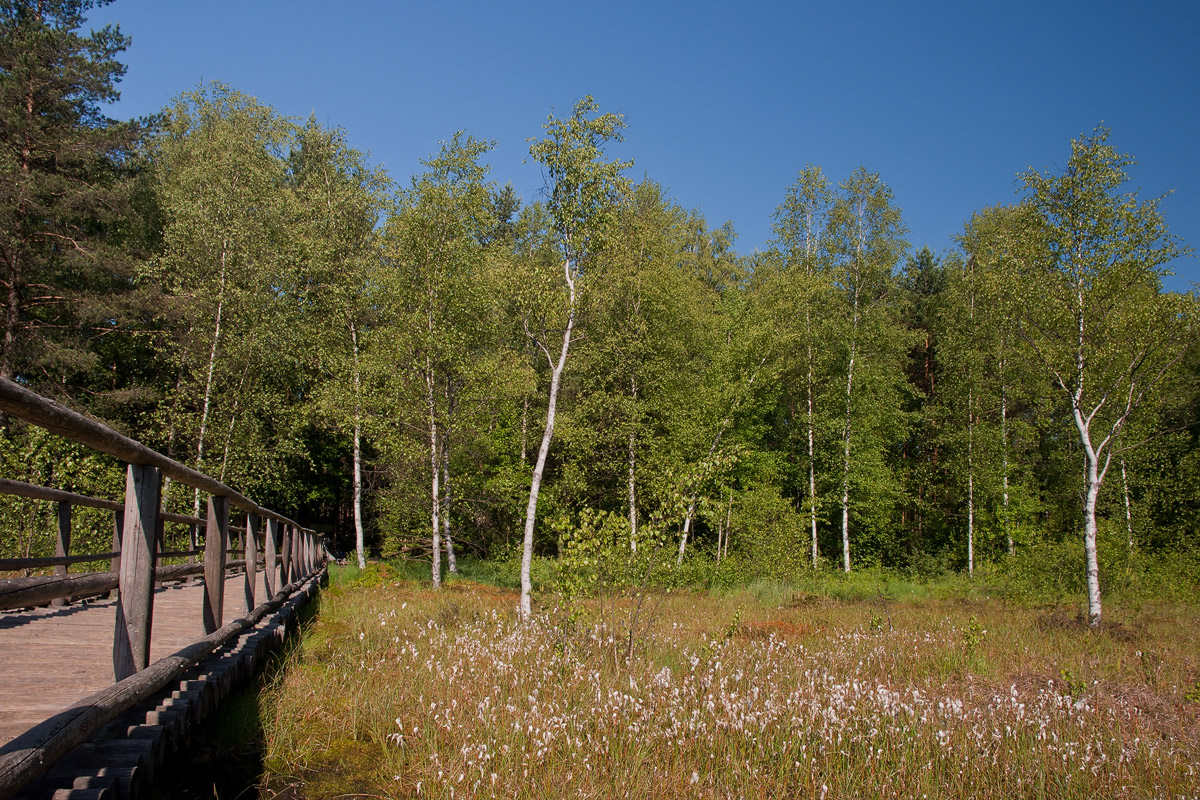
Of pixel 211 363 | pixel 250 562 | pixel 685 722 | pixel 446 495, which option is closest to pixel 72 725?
pixel 685 722

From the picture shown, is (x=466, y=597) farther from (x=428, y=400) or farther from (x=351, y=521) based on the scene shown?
(x=351, y=521)

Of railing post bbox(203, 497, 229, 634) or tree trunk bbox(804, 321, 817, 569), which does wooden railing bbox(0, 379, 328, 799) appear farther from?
tree trunk bbox(804, 321, 817, 569)

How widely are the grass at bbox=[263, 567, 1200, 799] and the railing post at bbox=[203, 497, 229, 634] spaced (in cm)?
88

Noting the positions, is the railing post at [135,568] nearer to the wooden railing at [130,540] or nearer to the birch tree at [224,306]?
the wooden railing at [130,540]

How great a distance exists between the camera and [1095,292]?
15086 mm

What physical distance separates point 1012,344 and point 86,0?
1353 inches

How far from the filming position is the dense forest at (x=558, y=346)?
50.3ft

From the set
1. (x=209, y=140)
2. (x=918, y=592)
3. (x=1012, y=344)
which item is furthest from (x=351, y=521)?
(x=1012, y=344)

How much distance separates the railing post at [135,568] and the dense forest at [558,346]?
9439 millimetres

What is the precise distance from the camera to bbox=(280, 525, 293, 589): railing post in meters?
9.88

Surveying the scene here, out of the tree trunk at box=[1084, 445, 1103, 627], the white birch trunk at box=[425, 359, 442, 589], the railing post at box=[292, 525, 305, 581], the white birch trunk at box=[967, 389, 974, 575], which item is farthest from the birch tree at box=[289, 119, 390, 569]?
the white birch trunk at box=[967, 389, 974, 575]

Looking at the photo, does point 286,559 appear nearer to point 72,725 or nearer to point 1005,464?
point 72,725

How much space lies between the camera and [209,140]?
26.8 m

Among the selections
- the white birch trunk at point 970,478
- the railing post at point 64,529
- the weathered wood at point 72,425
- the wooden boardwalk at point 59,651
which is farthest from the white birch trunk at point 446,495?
the white birch trunk at point 970,478
